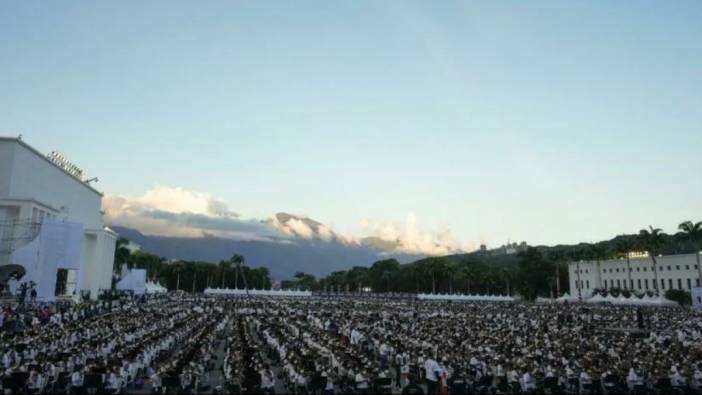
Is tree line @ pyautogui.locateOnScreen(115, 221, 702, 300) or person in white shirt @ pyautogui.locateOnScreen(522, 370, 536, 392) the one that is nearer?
person in white shirt @ pyautogui.locateOnScreen(522, 370, 536, 392)

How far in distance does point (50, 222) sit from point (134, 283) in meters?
37.8

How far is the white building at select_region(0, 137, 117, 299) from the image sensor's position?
53.6 metres

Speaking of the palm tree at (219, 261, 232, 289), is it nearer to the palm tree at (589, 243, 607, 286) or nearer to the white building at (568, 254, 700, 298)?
the white building at (568, 254, 700, 298)

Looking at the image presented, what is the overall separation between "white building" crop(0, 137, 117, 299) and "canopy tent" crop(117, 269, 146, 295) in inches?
151

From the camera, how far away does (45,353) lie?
2522 cm

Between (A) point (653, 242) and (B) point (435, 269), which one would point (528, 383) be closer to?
(A) point (653, 242)

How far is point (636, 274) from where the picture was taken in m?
111

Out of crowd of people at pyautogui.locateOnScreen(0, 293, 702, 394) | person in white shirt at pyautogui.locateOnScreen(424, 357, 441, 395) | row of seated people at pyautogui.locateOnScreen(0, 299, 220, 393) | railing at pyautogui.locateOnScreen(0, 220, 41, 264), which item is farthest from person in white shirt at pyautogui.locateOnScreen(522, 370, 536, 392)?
railing at pyautogui.locateOnScreen(0, 220, 41, 264)

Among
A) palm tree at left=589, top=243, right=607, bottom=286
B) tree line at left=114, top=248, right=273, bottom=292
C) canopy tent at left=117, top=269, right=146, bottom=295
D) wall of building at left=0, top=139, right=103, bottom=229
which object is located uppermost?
wall of building at left=0, top=139, right=103, bottom=229

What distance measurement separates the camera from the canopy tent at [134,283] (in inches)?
3472

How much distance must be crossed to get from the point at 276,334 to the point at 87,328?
1202 cm

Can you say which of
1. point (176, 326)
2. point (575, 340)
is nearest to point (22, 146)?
point (176, 326)

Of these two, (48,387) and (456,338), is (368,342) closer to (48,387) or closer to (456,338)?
(456,338)

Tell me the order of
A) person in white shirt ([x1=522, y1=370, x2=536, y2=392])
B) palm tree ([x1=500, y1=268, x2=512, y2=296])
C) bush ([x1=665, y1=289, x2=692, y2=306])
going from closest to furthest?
person in white shirt ([x1=522, y1=370, x2=536, y2=392])
bush ([x1=665, y1=289, x2=692, y2=306])
palm tree ([x1=500, y1=268, x2=512, y2=296])
